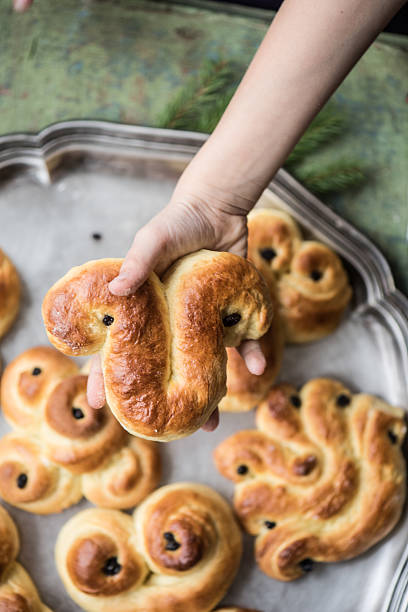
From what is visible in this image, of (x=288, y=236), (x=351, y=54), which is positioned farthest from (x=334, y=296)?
(x=351, y=54)

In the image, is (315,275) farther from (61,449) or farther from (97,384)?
(61,449)

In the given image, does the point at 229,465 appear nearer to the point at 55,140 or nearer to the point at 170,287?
the point at 170,287

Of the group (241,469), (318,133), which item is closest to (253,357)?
(241,469)

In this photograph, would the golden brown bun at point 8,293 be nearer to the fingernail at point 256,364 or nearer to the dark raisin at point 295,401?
the fingernail at point 256,364

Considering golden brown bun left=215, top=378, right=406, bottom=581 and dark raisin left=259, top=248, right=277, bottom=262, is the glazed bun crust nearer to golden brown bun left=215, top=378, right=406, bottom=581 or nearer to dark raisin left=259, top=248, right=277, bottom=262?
golden brown bun left=215, top=378, right=406, bottom=581

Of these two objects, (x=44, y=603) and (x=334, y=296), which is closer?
(x=44, y=603)
